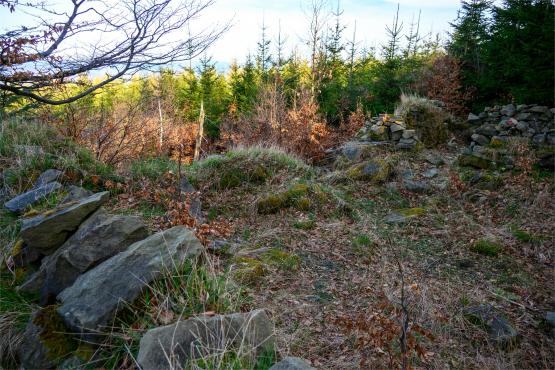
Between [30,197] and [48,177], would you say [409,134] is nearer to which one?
[48,177]

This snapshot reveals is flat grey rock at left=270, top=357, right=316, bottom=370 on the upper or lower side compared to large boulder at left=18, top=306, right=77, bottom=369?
upper

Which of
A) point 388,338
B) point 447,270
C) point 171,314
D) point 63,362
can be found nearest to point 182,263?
point 171,314

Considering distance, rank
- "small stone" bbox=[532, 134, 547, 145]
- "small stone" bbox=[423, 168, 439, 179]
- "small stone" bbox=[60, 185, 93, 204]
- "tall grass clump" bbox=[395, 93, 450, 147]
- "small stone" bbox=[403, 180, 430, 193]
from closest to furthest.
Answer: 1. "small stone" bbox=[60, 185, 93, 204]
2. "small stone" bbox=[403, 180, 430, 193]
3. "small stone" bbox=[423, 168, 439, 179]
4. "small stone" bbox=[532, 134, 547, 145]
5. "tall grass clump" bbox=[395, 93, 450, 147]

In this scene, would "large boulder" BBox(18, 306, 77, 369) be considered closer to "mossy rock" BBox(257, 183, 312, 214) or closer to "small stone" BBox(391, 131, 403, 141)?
"mossy rock" BBox(257, 183, 312, 214)

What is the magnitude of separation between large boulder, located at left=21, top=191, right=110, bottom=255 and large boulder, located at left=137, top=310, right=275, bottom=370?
72.2 inches

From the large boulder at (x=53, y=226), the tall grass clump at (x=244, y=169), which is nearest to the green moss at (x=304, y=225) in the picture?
the tall grass clump at (x=244, y=169)

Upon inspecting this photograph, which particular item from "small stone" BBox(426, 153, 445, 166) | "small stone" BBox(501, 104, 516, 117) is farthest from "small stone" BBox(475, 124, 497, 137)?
"small stone" BBox(426, 153, 445, 166)

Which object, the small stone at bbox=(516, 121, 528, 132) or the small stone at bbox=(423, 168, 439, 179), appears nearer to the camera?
the small stone at bbox=(423, 168, 439, 179)

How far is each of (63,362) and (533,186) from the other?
6510 millimetres

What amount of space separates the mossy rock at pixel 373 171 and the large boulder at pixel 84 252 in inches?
168

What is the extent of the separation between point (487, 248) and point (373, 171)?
248 cm

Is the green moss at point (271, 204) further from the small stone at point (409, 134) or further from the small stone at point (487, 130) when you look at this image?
the small stone at point (487, 130)

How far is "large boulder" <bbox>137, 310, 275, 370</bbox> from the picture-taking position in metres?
2.07

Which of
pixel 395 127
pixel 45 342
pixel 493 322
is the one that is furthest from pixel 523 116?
pixel 45 342
